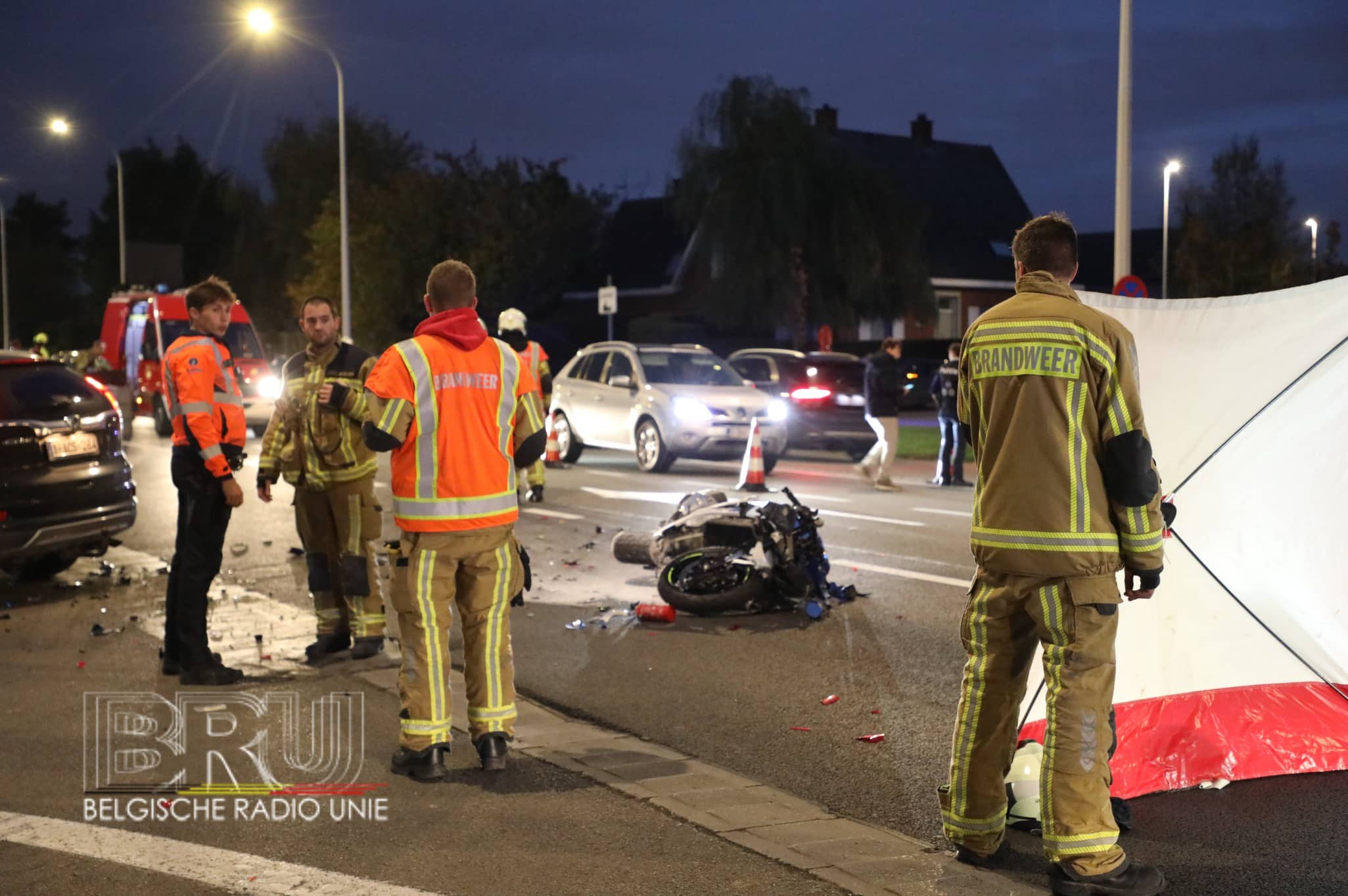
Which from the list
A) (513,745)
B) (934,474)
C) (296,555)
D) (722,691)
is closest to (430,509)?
(513,745)

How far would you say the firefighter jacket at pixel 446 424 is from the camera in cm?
520

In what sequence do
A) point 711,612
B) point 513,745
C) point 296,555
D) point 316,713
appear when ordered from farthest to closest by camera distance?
point 296,555
point 711,612
point 316,713
point 513,745

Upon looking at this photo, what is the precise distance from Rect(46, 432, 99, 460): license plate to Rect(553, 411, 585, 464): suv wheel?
1057cm

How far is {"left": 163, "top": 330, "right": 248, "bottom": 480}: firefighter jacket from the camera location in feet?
22.5

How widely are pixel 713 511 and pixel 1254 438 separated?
449 cm

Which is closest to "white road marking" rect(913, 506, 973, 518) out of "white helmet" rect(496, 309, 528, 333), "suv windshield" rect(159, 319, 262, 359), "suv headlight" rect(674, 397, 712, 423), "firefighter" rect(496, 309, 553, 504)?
"firefighter" rect(496, 309, 553, 504)

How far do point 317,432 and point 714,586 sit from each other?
2.70 m

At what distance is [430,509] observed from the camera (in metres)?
5.25

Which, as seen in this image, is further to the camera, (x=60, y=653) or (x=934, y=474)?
(x=934, y=474)

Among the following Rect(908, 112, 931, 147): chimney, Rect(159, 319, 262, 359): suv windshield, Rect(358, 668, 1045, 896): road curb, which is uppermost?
Rect(908, 112, 931, 147): chimney

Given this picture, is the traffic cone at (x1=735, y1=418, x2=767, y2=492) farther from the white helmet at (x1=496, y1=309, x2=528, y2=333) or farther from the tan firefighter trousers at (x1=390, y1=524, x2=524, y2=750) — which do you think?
the tan firefighter trousers at (x1=390, y1=524, x2=524, y2=750)

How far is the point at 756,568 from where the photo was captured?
8617 mm

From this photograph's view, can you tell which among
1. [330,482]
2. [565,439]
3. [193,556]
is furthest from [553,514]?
[193,556]

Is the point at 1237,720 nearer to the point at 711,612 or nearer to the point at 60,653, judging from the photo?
the point at 711,612
